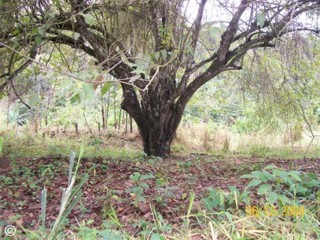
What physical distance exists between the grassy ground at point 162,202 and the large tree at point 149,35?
0.89m

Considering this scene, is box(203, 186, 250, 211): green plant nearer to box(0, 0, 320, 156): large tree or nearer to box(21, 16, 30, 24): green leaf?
box(0, 0, 320, 156): large tree

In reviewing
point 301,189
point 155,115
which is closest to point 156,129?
point 155,115

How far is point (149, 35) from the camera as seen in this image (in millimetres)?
4457

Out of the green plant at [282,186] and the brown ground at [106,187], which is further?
the brown ground at [106,187]

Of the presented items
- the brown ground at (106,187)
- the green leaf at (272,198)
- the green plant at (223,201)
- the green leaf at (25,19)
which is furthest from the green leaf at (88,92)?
the green leaf at (25,19)

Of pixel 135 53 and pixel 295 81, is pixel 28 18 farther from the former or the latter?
pixel 295 81

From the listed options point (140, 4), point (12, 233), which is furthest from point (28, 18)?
point (12, 233)

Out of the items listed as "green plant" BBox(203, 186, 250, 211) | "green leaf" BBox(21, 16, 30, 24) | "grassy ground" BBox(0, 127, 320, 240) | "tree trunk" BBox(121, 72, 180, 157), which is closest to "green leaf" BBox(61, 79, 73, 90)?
"grassy ground" BBox(0, 127, 320, 240)

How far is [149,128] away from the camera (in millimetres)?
5703

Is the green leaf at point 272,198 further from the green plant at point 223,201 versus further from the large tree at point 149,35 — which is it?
the large tree at point 149,35

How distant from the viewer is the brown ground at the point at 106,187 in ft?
8.44

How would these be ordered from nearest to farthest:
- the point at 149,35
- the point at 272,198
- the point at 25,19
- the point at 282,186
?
the point at 272,198 < the point at 282,186 < the point at 25,19 < the point at 149,35

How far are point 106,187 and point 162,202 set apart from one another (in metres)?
0.70

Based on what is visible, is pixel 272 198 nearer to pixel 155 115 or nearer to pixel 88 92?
pixel 88 92
